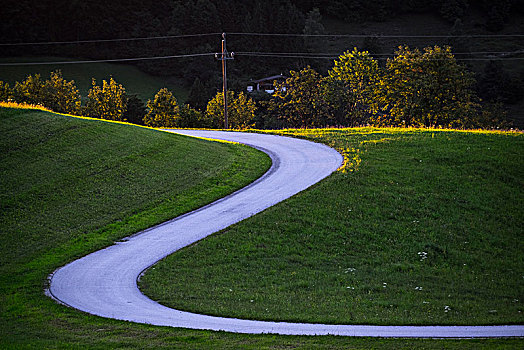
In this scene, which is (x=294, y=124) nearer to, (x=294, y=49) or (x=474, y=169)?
(x=474, y=169)

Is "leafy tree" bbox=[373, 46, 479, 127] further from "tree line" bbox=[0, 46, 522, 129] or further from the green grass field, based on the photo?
the green grass field

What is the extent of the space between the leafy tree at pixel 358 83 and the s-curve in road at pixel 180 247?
31975mm

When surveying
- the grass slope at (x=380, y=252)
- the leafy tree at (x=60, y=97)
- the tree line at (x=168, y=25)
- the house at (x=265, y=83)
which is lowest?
the grass slope at (x=380, y=252)

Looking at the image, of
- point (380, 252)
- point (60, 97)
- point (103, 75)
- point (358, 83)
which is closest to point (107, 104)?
point (60, 97)

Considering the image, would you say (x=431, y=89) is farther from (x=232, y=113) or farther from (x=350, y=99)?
(x=232, y=113)

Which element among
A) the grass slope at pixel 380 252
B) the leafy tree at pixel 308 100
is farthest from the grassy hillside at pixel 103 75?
the grass slope at pixel 380 252

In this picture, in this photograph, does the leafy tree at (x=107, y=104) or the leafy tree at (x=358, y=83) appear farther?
the leafy tree at (x=107, y=104)

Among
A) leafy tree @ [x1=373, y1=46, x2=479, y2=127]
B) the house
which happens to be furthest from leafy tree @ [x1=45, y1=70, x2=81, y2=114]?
leafy tree @ [x1=373, y1=46, x2=479, y2=127]

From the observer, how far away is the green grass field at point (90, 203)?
10.3m

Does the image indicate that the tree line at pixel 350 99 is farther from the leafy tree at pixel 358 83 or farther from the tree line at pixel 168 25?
the tree line at pixel 168 25

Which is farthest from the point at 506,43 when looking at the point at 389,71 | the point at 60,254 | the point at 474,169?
the point at 60,254

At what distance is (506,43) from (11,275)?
445 feet

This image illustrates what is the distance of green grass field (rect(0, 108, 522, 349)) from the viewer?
10.3 meters

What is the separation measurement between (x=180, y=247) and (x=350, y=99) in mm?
46515
